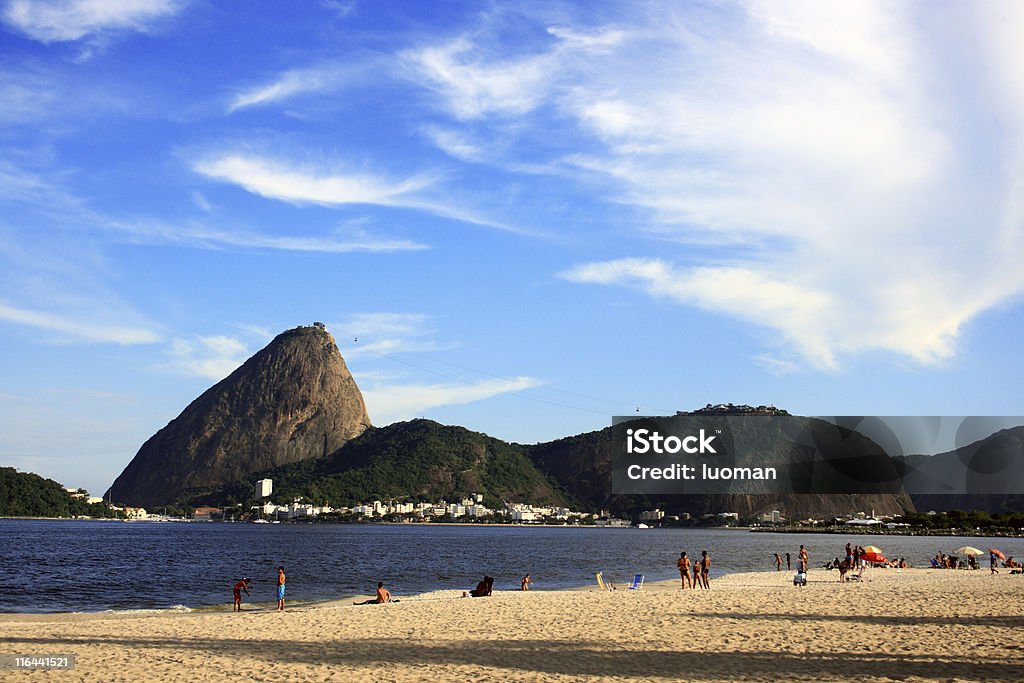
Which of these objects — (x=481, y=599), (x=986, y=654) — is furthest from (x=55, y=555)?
(x=986, y=654)

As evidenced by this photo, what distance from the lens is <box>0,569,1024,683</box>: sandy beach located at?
47.7ft

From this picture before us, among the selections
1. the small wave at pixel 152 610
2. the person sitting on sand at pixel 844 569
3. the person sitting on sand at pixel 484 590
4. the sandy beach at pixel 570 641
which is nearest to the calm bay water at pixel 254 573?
the small wave at pixel 152 610

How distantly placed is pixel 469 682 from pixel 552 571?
42.7m

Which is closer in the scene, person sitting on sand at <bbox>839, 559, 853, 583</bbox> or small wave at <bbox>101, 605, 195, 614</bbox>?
small wave at <bbox>101, 605, 195, 614</bbox>

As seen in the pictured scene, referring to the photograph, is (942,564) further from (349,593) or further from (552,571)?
(349,593)

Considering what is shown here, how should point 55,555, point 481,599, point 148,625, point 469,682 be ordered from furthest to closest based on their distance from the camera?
1. point 55,555
2. point 481,599
3. point 148,625
4. point 469,682

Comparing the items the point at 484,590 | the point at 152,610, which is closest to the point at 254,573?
A: the point at 152,610

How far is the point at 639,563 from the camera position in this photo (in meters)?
64.9

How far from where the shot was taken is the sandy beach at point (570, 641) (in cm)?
1455

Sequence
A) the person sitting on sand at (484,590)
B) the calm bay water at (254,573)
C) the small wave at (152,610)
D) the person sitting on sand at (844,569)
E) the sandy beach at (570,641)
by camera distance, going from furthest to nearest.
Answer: the person sitting on sand at (844,569) → the calm bay water at (254,573) → the person sitting on sand at (484,590) → the small wave at (152,610) → the sandy beach at (570,641)

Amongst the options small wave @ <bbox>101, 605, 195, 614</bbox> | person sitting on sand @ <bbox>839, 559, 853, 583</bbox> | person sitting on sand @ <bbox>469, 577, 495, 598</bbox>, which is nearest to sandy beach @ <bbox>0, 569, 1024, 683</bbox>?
small wave @ <bbox>101, 605, 195, 614</bbox>

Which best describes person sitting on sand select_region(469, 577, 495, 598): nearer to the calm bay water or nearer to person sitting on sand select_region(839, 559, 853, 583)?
the calm bay water

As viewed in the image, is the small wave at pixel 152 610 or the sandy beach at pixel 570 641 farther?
the small wave at pixel 152 610

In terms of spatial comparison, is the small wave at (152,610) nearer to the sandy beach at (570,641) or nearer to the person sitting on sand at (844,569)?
the sandy beach at (570,641)
